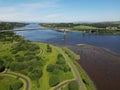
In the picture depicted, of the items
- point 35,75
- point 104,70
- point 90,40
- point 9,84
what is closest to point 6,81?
point 9,84

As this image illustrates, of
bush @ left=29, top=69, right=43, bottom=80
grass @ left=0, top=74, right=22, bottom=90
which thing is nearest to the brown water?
bush @ left=29, top=69, right=43, bottom=80

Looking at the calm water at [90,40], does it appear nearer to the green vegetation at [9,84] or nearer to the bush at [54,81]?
the bush at [54,81]

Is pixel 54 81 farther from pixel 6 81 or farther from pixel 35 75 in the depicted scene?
pixel 6 81

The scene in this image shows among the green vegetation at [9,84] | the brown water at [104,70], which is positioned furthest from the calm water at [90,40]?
the green vegetation at [9,84]

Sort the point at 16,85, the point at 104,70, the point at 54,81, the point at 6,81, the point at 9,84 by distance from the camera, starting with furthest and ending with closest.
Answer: the point at 104,70, the point at 6,81, the point at 9,84, the point at 54,81, the point at 16,85

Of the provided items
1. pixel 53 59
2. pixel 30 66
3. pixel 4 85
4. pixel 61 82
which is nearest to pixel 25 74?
pixel 30 66

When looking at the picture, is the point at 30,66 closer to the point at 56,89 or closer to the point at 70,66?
the point at 70,66

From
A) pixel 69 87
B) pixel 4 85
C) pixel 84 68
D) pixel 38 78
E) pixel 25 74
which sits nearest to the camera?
pixel 69 87

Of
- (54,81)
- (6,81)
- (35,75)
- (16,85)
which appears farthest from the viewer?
(35,75)
